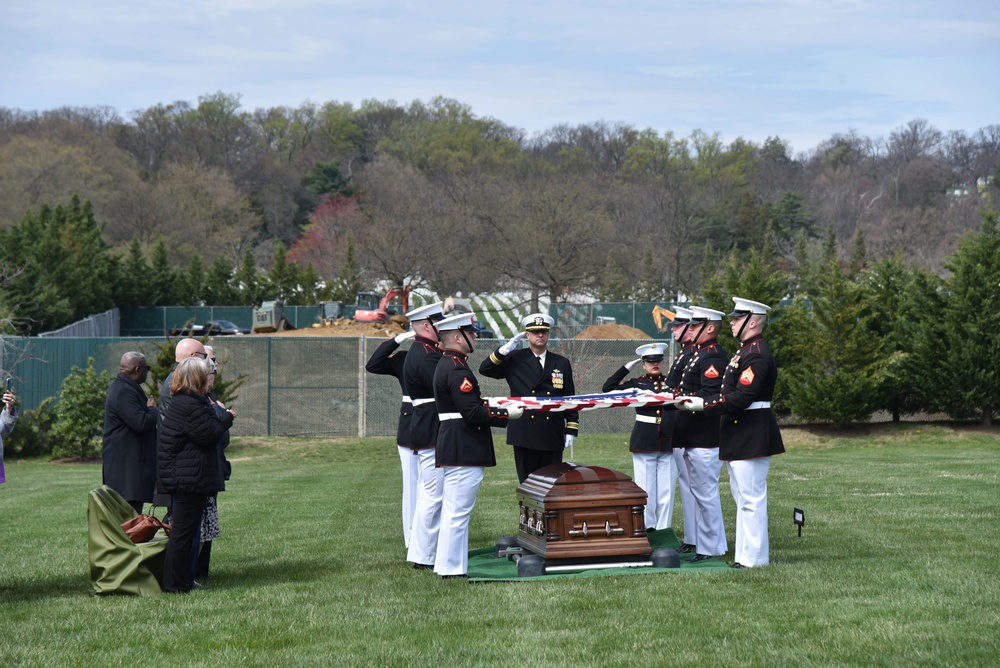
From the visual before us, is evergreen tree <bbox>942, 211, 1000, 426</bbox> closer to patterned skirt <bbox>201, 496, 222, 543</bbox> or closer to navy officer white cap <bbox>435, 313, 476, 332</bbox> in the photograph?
navy officer white cap <bbox>435, 313, 476, 332</bbox>

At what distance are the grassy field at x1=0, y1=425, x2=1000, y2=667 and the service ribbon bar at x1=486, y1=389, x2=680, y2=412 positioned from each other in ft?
4.88

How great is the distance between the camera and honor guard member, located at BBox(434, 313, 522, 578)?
858 cm

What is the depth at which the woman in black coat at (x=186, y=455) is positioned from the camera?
8023mm

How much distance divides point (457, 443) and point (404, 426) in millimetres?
1568

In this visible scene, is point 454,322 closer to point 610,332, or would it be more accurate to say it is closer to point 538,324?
point 538,324

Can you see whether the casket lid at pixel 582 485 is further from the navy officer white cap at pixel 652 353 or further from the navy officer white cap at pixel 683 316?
the navy officer white cap at pixel 652 353

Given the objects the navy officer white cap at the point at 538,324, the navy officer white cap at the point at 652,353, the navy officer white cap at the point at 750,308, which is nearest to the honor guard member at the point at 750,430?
the navy officer white cap at the point at 750,308

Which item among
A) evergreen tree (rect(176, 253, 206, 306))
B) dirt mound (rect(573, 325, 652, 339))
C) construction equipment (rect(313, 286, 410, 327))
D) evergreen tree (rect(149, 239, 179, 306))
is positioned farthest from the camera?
evergreen tree (rect(176, 253, 206, 306))

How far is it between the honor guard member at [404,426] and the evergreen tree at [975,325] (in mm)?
18133

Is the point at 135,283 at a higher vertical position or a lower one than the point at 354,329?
higher

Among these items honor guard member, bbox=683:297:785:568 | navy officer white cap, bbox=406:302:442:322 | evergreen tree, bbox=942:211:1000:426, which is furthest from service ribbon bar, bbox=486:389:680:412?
evergreen tree, bbox=942:211:1000:426

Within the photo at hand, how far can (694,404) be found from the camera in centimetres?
898

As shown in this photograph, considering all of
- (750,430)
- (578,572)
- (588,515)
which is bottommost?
(578,572)

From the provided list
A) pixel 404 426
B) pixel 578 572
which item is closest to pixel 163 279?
pixel 404 426
